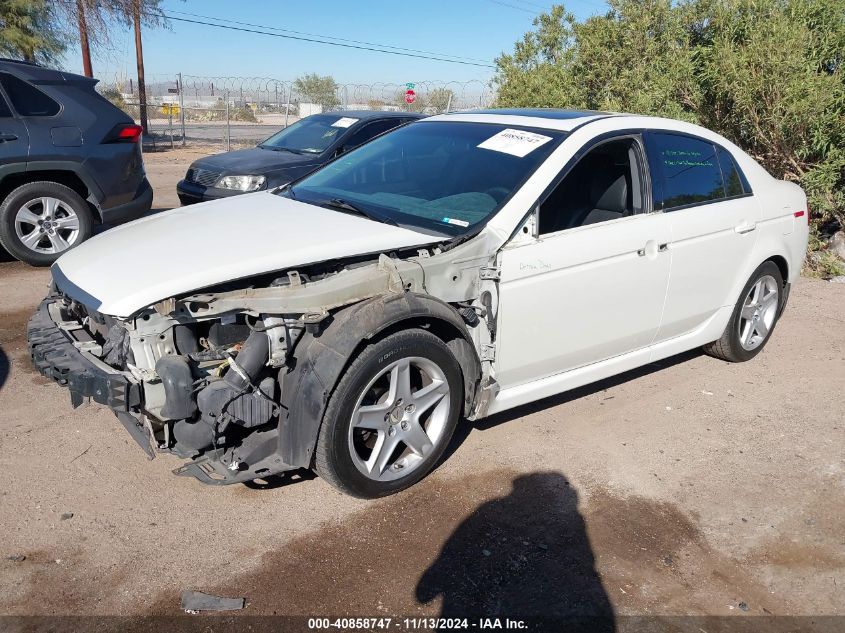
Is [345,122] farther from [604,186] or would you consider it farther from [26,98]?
[604,186]

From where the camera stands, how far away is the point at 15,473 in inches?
143

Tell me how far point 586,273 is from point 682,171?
122 centimetres

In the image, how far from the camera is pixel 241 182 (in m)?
9.04

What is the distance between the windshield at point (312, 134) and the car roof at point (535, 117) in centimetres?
525

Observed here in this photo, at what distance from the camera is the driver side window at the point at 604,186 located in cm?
421

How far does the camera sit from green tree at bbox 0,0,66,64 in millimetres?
20047

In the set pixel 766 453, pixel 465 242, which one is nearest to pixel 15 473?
pixel 465 242

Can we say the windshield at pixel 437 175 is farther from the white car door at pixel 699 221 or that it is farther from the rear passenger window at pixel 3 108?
the rear passenger window at pixel 3 108

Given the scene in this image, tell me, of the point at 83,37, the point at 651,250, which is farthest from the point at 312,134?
the point at 83,37

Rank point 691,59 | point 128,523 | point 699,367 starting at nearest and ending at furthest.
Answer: point 128,523
point 699,367
point 691,59

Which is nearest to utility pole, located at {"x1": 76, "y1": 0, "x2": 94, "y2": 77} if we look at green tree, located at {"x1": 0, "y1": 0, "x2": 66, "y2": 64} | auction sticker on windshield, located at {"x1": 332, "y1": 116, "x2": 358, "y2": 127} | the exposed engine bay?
green tree, located at {"x1": 0, "y1": 0, "x2": 66, "y2": 64}

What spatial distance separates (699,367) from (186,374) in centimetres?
397

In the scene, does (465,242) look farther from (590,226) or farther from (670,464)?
(670,464)

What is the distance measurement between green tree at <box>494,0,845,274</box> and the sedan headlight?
4823 mm
